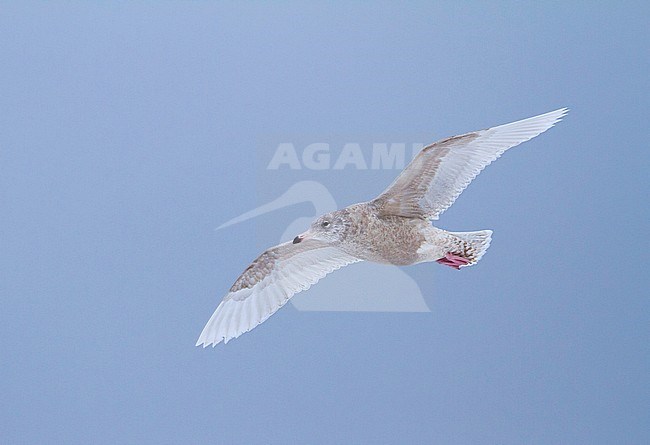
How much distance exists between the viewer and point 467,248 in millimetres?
2209

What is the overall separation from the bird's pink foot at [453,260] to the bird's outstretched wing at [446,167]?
0.39 ft

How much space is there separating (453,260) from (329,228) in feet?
1.18

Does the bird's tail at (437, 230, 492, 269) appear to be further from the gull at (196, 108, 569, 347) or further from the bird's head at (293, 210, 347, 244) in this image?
the bird's head at (293, 210, 347, 244)

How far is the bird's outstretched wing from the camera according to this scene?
210 cm

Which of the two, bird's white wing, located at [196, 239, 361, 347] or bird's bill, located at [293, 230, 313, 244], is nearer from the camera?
bird's bill, located at [293, 230, 313, 244]

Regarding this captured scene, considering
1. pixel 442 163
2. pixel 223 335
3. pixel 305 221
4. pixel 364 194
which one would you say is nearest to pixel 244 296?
pixel 223 335

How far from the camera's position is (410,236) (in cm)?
217

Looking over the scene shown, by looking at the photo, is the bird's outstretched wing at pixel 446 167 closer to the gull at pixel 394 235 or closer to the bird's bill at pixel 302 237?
the gull at pixel 394 235

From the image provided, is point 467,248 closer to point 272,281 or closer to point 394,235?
point 394,235

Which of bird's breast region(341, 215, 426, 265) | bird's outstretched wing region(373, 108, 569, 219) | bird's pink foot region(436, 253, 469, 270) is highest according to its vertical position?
bird's outstretched wing region(373, 108, 569, 219)

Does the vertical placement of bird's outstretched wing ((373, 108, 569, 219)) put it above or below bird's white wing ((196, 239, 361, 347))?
above

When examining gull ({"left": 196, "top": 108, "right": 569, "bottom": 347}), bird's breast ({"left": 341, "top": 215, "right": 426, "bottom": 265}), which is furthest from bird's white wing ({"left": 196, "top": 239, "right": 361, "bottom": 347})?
bird's breast ({"left": 341, "top": 215, "right": 426, "bottom": 265})

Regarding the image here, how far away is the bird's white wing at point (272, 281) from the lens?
89.9 inches

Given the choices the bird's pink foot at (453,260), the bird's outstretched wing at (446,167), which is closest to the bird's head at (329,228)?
the bird's outstretched wing at (446,167)
